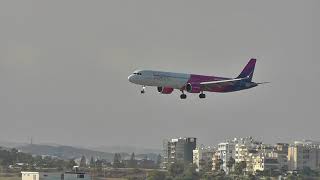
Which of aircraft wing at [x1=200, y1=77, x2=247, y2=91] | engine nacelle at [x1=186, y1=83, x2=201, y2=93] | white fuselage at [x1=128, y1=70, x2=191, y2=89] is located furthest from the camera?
aircraft wing at [x1=200, y1=77, x2=247, y2=91]

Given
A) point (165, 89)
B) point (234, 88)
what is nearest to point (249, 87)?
point (234, 88)

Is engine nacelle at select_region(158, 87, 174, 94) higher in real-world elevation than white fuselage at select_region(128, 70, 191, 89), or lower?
lower

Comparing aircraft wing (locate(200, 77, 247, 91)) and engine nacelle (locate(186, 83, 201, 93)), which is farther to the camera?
aircraft wing (locate(200, 77, 247, 91))

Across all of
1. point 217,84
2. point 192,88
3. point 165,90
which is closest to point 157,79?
point 165,90

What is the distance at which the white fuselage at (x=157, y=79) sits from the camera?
190 m

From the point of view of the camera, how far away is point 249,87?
19800 cm

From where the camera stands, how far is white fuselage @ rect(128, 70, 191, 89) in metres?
190

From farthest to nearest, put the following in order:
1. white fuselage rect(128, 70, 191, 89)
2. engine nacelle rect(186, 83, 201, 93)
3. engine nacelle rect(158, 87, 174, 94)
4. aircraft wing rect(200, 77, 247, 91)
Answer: aircraft wing rect(200, 77, 247, 91) → engine nacelle rect(158, 87, 174, 94) → engine nacelle rect(186, 83, 201, 93) → white fuselage rect(128, 70, 191, 89)

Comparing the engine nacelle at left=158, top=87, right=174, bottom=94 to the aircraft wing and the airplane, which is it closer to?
the airplane

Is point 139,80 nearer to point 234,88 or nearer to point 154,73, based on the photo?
point 154,73

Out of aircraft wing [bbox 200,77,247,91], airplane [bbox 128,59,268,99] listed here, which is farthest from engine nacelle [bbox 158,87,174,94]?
aircraft wing [bbox 200,77,247,91]

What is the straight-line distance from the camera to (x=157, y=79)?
19038cm

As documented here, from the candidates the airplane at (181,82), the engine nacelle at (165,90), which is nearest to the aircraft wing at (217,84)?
the airplane at (181,82)

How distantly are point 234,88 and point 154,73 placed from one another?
15540 millimetres
